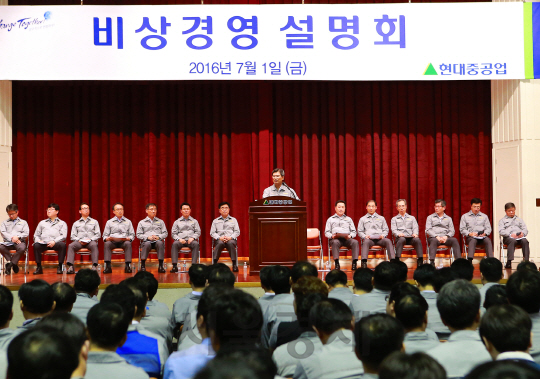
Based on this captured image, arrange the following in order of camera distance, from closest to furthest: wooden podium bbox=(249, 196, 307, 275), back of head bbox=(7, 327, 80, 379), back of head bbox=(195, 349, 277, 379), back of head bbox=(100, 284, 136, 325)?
1. back of head bbox=(195, 349, 277, 379)
2. back of head bbox=(7, 327, 80, 379)
3. back of head bbox=(100, 284, 136, 325)
4. wooden podium bbox=(249, 196, 307, 275)

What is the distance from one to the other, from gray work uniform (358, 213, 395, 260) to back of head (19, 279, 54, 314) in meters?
4.78

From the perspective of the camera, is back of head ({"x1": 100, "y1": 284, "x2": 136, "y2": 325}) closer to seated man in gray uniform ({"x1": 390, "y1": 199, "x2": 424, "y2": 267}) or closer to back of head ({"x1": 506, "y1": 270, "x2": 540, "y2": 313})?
back of head ({"x1": 506, "y1": 270, "x2": 540, "y2": 313})

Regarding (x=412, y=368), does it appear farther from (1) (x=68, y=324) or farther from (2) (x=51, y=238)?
(2) (x=51, y=238)

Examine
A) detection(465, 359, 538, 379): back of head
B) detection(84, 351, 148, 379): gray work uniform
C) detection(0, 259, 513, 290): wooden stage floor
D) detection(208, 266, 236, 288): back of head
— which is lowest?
detection(0, 259, 513, 290): wooden stage floor

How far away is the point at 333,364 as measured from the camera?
1.69 m

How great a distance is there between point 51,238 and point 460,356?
6.00m

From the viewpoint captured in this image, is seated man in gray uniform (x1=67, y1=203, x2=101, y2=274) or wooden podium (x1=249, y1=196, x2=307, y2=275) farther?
seated man in gray uniform (x1=67, y1=203, x2=101, y2=274)

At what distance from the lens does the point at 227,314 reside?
1.57 m

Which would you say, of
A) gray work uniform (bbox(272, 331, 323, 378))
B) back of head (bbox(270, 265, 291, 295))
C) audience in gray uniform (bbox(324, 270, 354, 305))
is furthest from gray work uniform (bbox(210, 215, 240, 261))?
gray work uniform (bbox(272, 331, 323, 378))

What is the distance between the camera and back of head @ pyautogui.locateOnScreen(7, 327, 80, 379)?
1.15 m

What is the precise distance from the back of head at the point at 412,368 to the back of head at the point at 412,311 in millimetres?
1025

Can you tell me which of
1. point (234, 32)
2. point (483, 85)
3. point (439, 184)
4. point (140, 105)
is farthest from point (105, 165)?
point (483, 85)

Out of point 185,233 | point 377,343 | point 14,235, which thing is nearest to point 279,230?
point 185,233

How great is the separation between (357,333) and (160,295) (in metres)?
4.19
